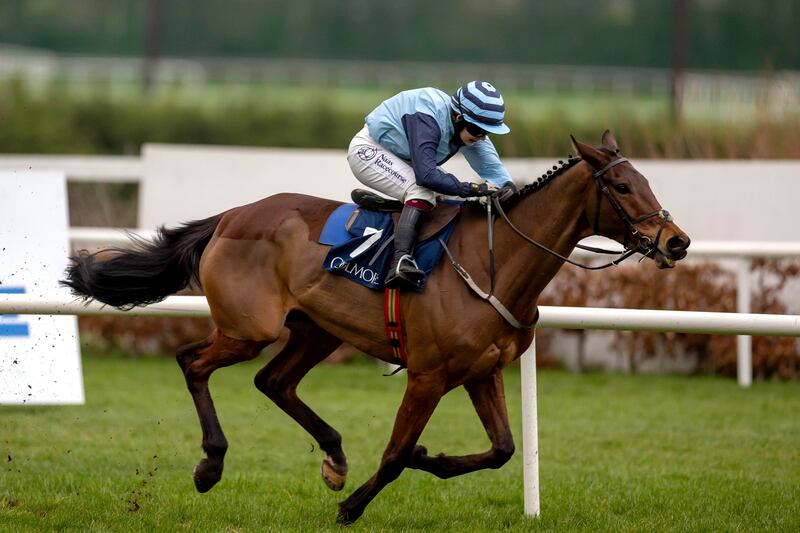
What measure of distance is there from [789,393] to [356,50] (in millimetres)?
18430

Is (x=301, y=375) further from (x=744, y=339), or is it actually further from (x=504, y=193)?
(x=744, y=339)

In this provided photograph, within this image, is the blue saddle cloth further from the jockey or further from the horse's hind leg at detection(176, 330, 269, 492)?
the horse's hind leg at detection(176, 330, 269, 492)

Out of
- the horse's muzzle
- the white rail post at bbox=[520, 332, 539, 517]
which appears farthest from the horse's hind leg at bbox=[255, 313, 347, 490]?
the horse's muzzle

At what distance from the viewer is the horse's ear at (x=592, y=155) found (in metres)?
4.79

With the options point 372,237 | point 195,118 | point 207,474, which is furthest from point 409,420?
point 195,118

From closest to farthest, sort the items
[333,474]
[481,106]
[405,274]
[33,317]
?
[405,274], [481,106], [333,474], [33,317]

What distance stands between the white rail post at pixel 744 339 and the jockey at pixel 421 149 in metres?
4.43

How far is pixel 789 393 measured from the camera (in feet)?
30.3

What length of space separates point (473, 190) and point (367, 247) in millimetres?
510

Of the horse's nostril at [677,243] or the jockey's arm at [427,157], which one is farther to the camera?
the jockey's arm at [427,157]

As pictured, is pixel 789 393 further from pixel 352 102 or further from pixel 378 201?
pixel 352 102

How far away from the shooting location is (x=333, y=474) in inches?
210

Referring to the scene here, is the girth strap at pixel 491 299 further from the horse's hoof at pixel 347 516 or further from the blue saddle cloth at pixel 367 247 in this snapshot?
the horse's hoof at pixel 347 516

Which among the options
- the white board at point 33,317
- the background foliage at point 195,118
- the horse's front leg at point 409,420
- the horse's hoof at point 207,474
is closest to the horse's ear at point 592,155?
the horse's front leg at point 409,420
